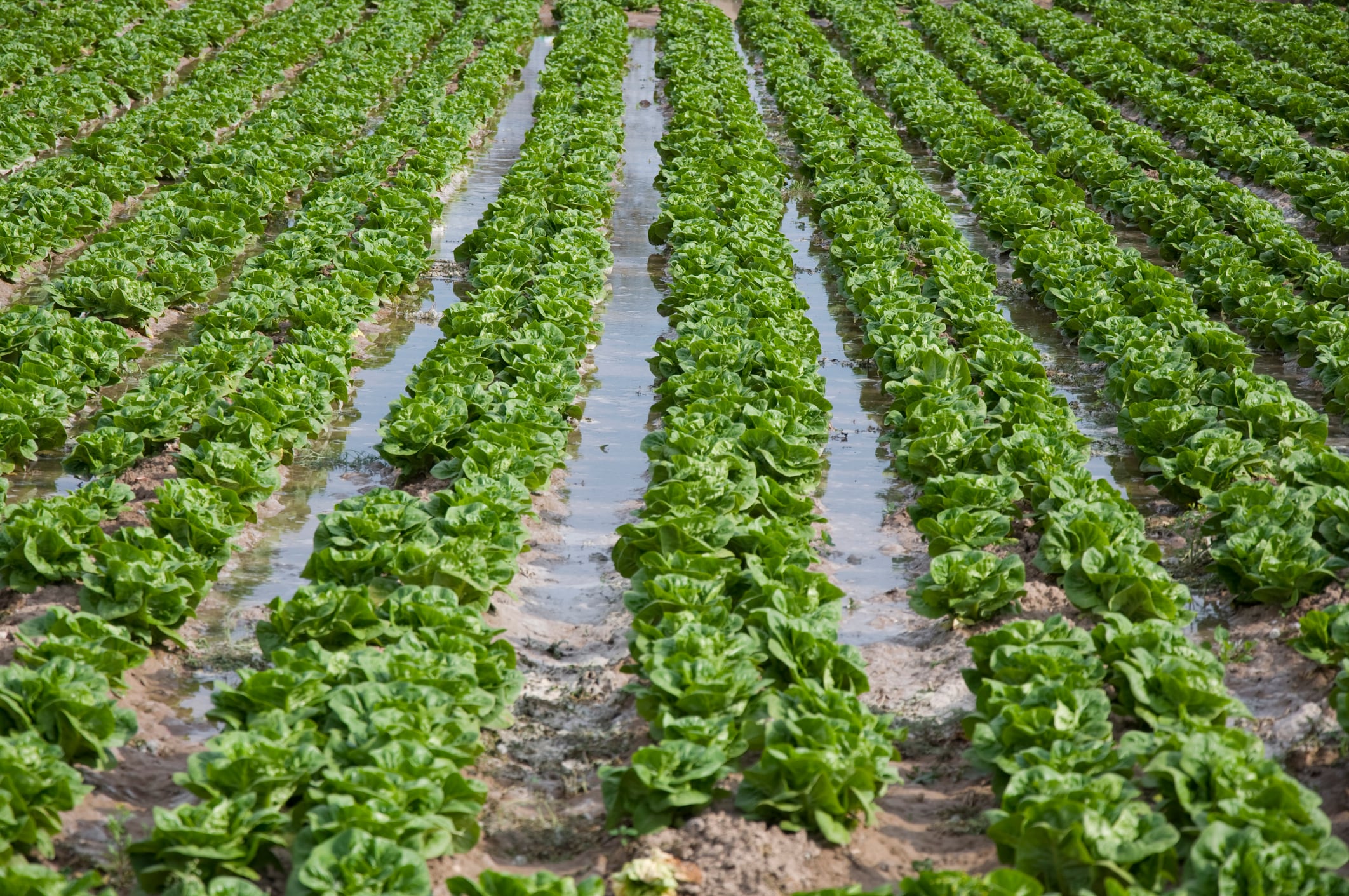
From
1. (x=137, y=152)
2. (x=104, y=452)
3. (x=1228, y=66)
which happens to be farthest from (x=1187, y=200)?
(x=137, y=152)

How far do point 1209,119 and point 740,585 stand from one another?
16.0 m

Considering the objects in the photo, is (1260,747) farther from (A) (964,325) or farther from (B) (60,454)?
(B) (60,454)

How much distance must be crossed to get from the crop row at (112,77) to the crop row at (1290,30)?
2106 centimetres

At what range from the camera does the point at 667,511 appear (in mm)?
8172

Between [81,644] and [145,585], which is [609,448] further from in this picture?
[81,644]

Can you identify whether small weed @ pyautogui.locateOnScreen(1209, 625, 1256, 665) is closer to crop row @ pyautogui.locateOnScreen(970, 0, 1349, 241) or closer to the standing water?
the standing water

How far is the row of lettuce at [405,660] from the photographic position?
5145mm

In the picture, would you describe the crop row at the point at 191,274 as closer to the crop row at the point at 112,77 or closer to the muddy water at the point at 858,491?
the crop row at the point at 112,77

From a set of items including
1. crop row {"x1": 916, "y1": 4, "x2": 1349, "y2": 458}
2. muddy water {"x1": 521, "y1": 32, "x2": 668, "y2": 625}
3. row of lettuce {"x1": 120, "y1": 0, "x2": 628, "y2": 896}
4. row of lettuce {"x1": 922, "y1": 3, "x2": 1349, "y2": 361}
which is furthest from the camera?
row of lettuce {"x1": 922, "y1": 3, "x2": 1349, "y2": 361}

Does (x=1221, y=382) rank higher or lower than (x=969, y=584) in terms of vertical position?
higher

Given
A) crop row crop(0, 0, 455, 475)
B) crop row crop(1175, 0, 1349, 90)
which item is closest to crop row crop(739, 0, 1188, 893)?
crop row crop(0, 0, 455, 475)

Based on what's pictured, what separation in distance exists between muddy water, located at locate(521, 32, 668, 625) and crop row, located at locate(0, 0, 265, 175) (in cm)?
817

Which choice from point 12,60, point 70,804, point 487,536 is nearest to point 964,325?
point 487,536

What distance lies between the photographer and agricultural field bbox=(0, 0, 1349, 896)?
546cm
